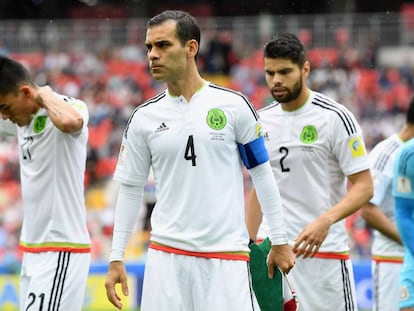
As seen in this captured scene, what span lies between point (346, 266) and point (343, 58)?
53.4 ft

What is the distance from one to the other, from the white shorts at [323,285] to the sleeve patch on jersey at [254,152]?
4.23 feet

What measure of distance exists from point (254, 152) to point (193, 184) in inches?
15.1

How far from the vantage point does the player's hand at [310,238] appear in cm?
630

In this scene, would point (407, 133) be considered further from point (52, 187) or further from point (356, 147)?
point (52, 187)

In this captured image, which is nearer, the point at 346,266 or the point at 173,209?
the point at 173,209

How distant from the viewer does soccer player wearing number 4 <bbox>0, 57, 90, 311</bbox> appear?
261 inches

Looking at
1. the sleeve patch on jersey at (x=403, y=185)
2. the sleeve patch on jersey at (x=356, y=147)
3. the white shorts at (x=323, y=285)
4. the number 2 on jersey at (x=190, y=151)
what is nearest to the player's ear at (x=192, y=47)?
the number 2 on jersey at (x=190, y=151)

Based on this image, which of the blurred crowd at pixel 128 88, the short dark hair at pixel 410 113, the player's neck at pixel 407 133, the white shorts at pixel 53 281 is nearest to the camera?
the white shorts at pixel 53 281

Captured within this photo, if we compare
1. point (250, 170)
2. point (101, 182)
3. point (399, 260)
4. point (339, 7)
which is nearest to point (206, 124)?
point (250, 170)

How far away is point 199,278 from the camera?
572cm

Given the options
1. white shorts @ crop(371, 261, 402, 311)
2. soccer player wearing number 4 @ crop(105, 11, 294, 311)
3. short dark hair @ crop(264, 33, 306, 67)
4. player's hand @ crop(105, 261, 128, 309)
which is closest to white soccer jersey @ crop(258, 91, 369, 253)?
short dark hair @ crop(264, 33, 306, 67)

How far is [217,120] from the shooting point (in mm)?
5809

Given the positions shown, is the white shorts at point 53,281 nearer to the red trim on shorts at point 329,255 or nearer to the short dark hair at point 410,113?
the red trim on shorts at point 329,255

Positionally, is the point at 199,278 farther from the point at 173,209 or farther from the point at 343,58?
the point at 343,58
